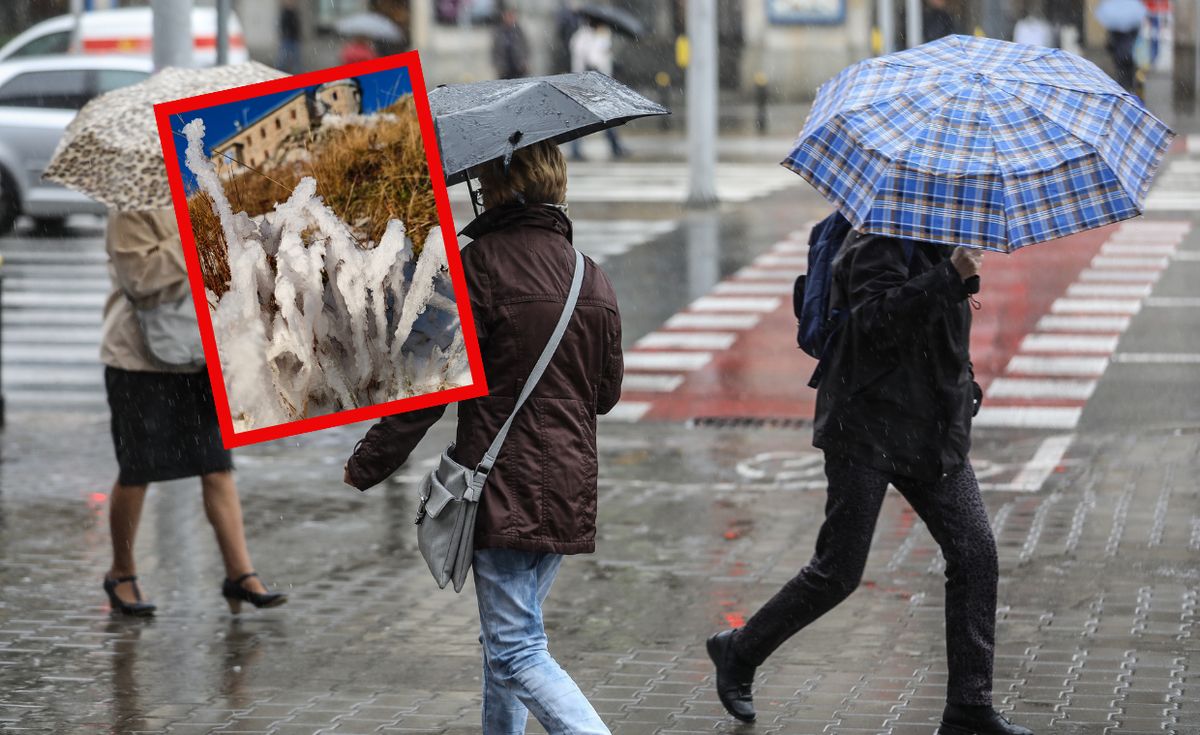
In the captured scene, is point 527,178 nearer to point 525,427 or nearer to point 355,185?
point 355,185

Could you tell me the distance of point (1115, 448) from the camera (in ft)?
34.1

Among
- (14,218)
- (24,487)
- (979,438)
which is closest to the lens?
(24,487)

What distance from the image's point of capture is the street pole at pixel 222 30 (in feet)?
41.5

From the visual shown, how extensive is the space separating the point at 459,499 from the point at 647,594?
3.18 m

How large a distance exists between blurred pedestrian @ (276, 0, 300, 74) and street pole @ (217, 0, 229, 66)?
86.3 ft

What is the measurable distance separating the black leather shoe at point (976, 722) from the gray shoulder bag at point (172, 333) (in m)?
3.08

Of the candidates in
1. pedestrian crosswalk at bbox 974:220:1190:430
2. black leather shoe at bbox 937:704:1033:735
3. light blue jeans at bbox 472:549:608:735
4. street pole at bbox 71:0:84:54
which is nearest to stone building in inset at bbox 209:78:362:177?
light blue jeans at bbox 472:549:608:735

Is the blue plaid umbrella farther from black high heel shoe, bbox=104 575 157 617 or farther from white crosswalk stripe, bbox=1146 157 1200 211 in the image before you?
white crosswalk stripe, bbox=1146 157 1200 211

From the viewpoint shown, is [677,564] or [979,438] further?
[979,438]

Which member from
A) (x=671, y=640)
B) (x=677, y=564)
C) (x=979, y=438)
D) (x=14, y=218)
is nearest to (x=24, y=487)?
(x=677, y=564)

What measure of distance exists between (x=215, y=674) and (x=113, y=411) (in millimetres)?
1273

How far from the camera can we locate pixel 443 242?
14.6 ft

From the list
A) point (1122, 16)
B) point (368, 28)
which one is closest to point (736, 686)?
point (368, 28)

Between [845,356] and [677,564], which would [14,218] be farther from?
[845,356]
